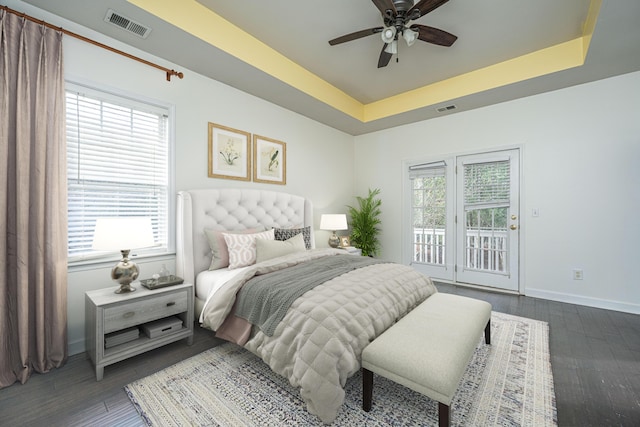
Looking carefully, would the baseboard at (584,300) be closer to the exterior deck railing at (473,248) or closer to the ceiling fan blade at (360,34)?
the exterior deck railing at (473,248)

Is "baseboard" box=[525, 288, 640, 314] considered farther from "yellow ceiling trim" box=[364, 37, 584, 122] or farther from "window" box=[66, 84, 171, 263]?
"window" box=[66, 84, 171, 263]

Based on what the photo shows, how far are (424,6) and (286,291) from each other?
241 cm

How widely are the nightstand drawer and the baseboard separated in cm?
436

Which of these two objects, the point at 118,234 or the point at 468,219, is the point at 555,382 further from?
the point at 118,234

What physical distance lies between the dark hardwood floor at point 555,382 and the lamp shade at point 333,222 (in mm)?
2362

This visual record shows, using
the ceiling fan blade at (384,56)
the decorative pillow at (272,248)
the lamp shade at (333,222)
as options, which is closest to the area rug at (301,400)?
the decorative pillow at (272,248)

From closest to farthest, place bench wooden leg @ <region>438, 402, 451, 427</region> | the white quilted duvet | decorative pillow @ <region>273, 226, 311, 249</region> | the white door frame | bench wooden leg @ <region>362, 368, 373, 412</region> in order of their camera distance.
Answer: bench wooden leg @ <region>438, 402, 451, 427</region> < the white quilted duvet < bench wooden leg @ <region>362, 368, 373, 412</region> < decorative pillow @ <region>273, 226, 311, 249</region> < the white door frame

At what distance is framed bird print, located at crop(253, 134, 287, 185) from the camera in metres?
3.66

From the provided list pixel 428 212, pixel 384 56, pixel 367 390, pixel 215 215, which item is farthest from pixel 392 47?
pixel 428 212

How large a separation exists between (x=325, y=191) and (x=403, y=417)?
3669mm

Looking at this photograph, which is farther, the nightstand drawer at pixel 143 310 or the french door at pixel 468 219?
the french door at pixel 468 219

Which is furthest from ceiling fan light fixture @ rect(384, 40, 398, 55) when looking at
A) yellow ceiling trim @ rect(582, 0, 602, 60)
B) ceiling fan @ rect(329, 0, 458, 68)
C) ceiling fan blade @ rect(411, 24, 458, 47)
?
yellow ceiling trim @ rect(582, 0, 602, 60)

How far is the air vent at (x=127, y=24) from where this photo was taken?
214 centimetres

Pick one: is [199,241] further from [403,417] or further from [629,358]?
[629,358]
